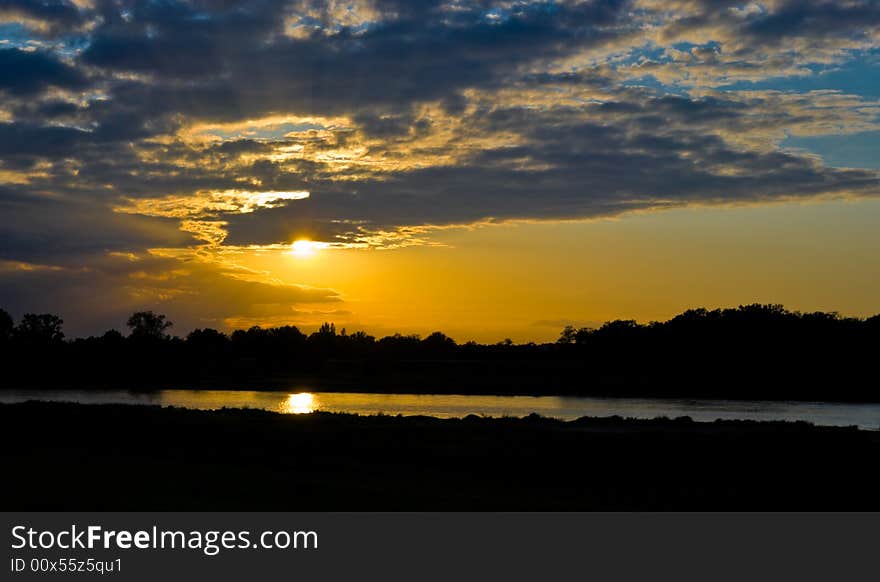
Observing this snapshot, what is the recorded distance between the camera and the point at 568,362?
123 meters

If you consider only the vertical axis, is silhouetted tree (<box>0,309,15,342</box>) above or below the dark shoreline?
above

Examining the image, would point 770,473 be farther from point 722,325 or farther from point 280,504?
point 722,325

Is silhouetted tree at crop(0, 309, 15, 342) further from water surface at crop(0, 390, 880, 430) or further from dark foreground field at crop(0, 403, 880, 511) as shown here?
dark foreground field at crop(0, 403, 880, 511)

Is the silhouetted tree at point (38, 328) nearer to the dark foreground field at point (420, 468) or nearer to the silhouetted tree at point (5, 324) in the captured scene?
the silhouetted tree at point (5, 324)

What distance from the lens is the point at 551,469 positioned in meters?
24.4

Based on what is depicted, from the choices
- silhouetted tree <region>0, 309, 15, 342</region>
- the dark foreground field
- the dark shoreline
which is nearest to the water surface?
the dark shoreline

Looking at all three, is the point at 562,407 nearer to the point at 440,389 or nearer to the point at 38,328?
the point at 440,389

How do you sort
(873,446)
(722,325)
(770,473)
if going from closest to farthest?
(770,473) → (873,446) → (722,325)

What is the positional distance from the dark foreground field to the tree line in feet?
209

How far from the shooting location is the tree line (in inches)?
3888

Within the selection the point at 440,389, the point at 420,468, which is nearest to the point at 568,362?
the point at 440,389
